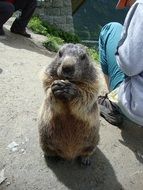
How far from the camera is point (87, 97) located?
3.92 meters

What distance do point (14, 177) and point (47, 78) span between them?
3.21 feet

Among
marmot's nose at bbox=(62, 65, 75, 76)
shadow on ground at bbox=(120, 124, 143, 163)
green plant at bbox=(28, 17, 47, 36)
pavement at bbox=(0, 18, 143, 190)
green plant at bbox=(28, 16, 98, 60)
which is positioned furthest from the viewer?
green plant at bbox=(28, 17, 47, 36)

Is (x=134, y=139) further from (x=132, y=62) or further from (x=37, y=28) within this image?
(x=37, y=28)

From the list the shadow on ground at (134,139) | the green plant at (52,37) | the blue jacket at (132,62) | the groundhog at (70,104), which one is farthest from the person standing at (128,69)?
the green plant at (52,37)

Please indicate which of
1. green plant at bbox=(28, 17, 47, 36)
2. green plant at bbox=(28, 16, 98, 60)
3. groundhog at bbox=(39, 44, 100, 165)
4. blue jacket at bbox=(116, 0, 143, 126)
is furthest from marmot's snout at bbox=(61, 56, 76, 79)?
green plant at bbox=(28, 17, 47, 36)

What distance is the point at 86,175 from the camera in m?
4.31

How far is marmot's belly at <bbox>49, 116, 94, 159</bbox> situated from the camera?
12.9ft

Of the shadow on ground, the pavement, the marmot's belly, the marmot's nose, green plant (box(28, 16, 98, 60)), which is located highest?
the marmot's nose

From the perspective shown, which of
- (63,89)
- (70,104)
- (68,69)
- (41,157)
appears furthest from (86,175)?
(68,69)

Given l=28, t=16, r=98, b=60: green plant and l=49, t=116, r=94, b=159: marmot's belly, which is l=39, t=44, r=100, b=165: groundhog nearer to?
l=49, t=116, r=94, b=159: marmot's belly

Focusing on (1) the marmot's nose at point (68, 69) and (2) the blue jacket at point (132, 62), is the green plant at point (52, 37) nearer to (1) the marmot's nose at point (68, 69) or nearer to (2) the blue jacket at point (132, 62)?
(2) the blue jacket at point (132, 62)

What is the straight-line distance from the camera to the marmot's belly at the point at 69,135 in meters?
3.94

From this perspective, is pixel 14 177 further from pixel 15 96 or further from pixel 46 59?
pixel 46 59

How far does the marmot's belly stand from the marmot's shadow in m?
0.25
